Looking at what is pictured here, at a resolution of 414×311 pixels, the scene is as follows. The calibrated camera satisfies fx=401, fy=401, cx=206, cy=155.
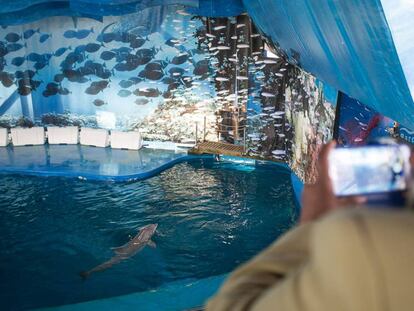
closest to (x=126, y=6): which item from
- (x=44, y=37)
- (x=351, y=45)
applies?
(x=44, y=37)

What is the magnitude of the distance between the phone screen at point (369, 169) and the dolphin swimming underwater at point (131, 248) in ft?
16.3

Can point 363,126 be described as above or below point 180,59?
below

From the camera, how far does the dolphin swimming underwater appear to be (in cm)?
554

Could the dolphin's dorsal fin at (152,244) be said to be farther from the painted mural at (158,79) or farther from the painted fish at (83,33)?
the painted fish at (83,33)

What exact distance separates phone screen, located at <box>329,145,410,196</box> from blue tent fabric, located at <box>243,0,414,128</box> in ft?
6.21

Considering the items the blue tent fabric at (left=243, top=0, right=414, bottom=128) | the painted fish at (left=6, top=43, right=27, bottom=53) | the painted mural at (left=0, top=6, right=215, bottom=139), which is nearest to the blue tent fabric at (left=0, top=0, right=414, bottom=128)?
the blue tent fabric at (left=243, top=0, right=414, bottom=128)

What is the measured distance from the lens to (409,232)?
661 mm

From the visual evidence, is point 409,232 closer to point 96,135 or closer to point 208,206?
point 208,206

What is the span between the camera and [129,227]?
6.85 metres

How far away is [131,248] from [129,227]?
91 cm

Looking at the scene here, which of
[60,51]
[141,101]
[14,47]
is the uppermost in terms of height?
[14,47]

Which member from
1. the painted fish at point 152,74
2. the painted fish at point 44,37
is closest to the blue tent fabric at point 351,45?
the painted fish at point 152,74

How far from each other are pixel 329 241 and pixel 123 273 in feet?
17.0

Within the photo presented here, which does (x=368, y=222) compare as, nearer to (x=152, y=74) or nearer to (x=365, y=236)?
(x=365, y=236)
